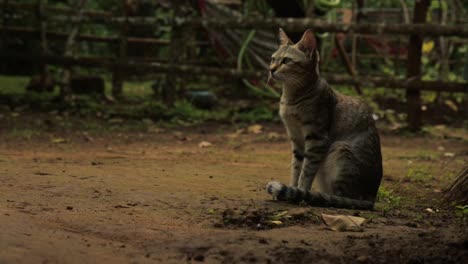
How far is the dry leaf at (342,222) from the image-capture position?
138 inches

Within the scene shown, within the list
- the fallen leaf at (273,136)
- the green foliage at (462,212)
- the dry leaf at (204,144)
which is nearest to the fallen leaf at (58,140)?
the dry leaf at (204,144)

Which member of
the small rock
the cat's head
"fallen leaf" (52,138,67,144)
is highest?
the cat's head

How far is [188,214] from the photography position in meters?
3.70

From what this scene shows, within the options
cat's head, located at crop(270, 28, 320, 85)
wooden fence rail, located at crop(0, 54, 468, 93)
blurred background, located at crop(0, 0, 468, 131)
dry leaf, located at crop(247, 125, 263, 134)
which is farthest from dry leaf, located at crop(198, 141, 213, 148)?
cat's head, located at crop(270, 28, 320, 85)

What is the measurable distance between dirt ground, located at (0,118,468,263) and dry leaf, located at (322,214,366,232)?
2.4 inches

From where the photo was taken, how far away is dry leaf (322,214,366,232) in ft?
11.5

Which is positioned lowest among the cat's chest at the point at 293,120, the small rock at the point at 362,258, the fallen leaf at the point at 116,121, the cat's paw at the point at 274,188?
the fallen leaf at the point at 116,121

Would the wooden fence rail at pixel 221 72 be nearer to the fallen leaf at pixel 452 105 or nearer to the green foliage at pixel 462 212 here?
the fallen leaf at pixel 452 105

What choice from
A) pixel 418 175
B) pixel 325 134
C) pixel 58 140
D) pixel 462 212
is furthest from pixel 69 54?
pixel 462 212

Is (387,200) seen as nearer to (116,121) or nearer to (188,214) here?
(188,214)

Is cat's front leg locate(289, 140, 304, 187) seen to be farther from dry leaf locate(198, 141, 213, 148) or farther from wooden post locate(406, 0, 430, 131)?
wooden post locate(406, 0, 430, 131)

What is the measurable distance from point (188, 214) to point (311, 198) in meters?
0.90

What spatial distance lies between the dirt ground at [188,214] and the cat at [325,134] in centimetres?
24

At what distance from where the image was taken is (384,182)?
5789mm
